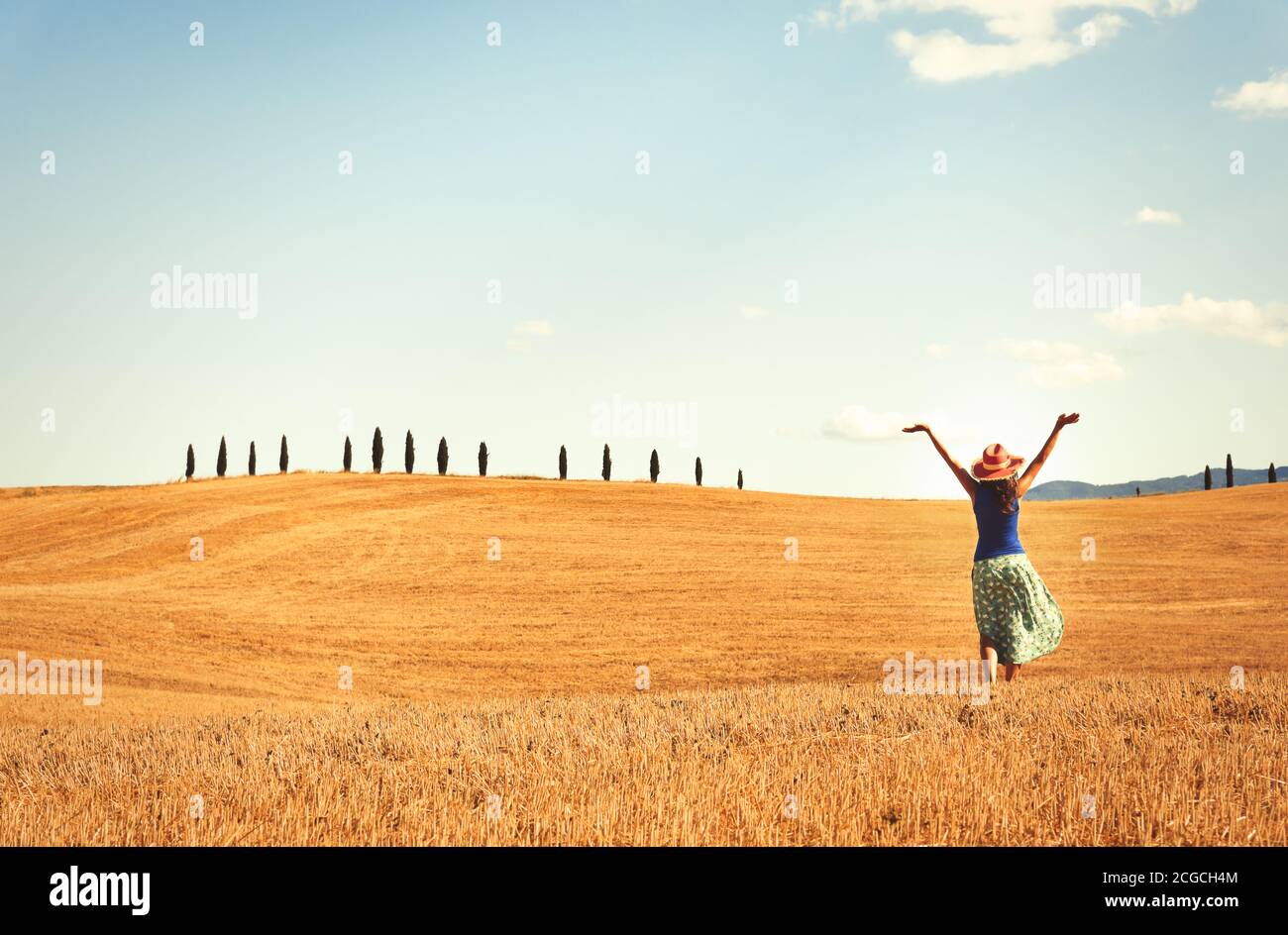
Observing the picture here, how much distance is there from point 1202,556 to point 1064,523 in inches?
364

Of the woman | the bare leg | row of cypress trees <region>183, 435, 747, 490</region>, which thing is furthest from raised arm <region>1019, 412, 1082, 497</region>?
row of cypress trees <region>183, 435, 747, 490</region>

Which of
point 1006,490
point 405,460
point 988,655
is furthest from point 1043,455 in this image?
point 405,460

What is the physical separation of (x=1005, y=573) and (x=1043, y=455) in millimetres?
1547

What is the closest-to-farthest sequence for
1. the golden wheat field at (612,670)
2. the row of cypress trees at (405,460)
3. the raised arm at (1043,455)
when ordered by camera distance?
1. the golden wheat field at (612,670)
2. the raised arm at (1043,455)
3. the row of cypress trees at (405,460)

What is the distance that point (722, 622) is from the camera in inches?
1182

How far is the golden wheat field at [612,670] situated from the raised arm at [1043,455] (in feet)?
8.65

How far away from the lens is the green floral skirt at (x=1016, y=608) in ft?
41.1

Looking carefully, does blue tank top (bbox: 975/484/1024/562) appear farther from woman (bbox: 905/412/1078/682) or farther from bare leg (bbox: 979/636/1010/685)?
bare leg (bbox: 979/636/1010/685)

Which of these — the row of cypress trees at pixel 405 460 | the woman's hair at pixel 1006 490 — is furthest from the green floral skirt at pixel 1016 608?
the row of cypress trees at pixel 405 460

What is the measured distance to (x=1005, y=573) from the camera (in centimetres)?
1254

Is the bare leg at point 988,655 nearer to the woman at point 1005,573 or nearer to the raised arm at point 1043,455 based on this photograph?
the woman at point 1005,573

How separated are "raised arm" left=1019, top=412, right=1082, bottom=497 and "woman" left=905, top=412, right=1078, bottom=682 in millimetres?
20

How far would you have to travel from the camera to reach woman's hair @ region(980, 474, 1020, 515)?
1231 cm
